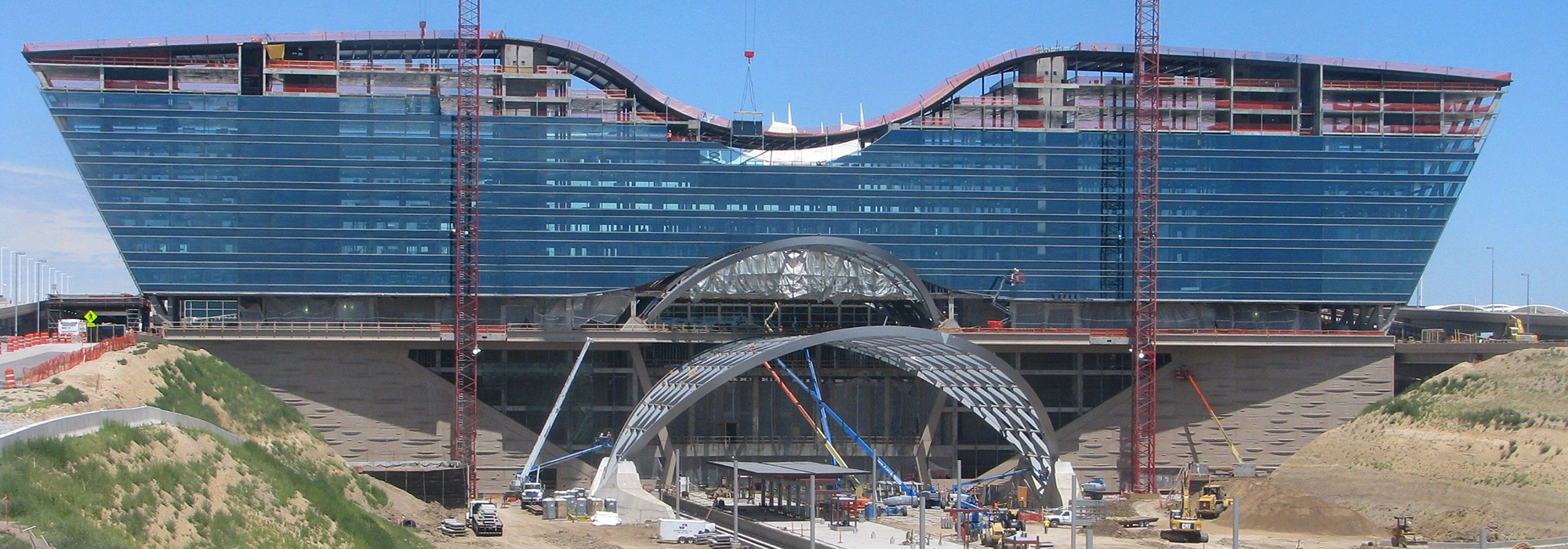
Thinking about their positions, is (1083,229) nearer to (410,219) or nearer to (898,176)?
(898,176)

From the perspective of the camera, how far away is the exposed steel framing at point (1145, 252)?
118875 millimetres

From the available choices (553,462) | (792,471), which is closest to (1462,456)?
(792,471)

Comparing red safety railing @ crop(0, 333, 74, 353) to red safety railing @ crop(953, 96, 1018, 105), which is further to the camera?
red safety railing @ crop(953, 96, 1018, 105)

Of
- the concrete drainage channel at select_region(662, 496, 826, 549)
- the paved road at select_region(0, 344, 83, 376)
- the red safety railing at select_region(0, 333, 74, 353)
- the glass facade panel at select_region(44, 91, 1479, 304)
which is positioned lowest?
the concrete drainage channel at select_region(662, 496, 826, 549)

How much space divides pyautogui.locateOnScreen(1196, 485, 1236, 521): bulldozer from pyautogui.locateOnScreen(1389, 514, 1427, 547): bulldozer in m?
12.1

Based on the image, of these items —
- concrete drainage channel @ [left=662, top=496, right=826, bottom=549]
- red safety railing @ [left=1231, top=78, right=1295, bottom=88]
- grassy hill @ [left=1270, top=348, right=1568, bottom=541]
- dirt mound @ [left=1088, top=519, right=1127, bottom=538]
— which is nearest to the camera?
concrete drainage channel @ [left=662, top=496, right=826, bottom=549]

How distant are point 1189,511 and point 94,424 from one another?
6594cm

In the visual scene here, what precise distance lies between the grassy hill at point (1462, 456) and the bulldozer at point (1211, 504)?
537 centimetres

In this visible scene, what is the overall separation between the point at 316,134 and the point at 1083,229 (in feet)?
192

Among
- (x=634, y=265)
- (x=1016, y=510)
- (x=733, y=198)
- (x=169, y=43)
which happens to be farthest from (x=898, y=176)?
(x=169, y=43)

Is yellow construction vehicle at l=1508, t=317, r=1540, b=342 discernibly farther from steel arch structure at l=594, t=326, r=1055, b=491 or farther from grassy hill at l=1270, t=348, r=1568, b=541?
steel arch structure at l=594, t=326, r=1055, b=491

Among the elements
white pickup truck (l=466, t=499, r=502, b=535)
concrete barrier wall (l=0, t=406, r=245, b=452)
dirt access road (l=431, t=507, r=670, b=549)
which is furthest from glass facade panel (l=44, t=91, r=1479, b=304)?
concrete barrier wall (l=0, t=406, r=245, b=452)

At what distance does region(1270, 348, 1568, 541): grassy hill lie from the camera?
94.3 metres

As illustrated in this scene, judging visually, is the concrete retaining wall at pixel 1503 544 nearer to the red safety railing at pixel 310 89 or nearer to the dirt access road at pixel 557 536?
the dirt access road at pixel 557 536
